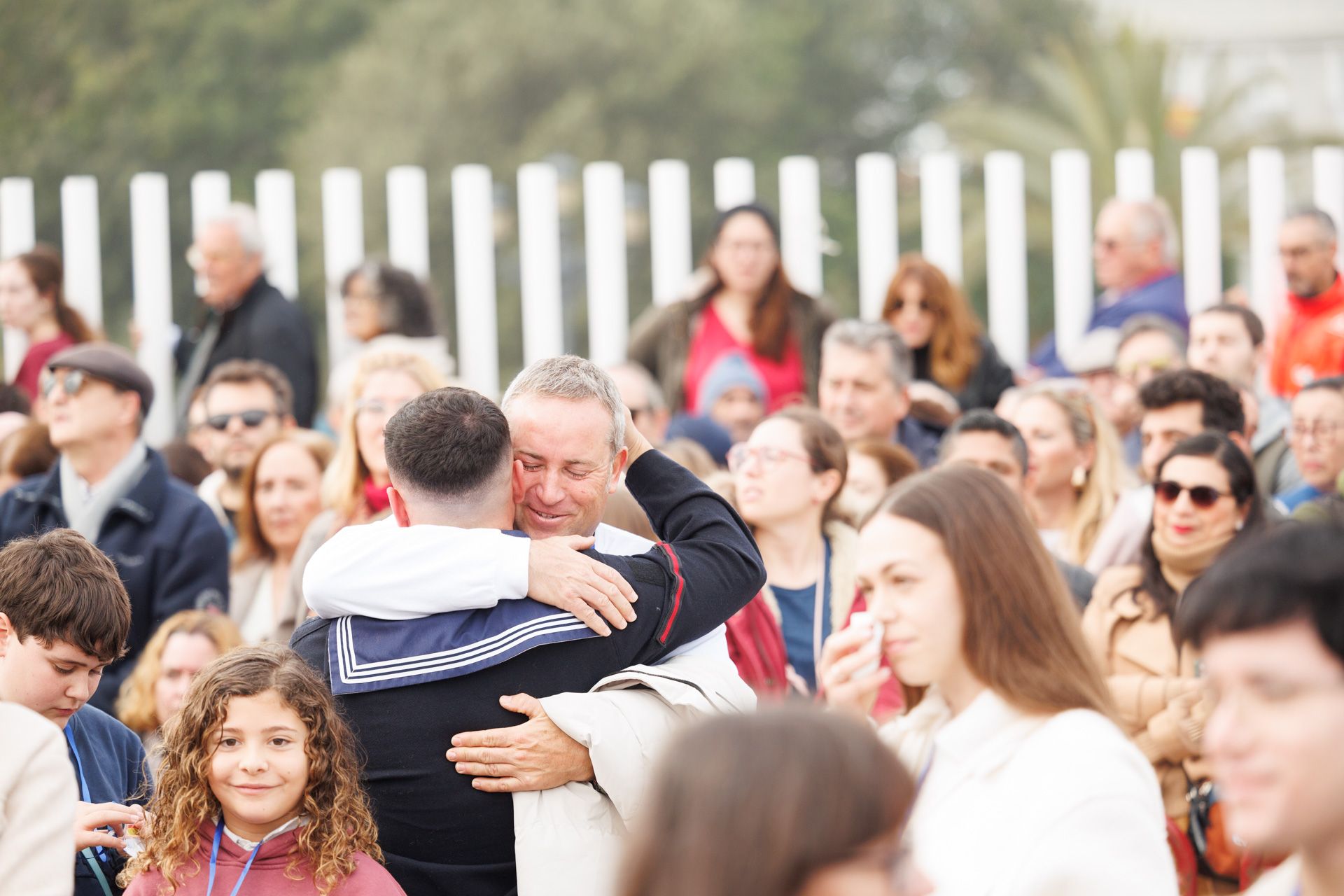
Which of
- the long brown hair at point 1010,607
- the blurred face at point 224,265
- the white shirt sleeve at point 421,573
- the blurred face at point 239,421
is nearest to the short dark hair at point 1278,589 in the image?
the long brown hair at point 1010,607

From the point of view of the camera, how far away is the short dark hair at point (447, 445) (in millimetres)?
2924

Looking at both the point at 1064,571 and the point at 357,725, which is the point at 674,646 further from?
the point at 1064,571

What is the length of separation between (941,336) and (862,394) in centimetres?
130

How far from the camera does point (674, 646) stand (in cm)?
306

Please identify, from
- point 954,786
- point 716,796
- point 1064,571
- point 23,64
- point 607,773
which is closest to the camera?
point 716,796

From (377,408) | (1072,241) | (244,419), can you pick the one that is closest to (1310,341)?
(1072,241)

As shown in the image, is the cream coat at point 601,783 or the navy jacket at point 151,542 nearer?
the cream coat at point 601,783

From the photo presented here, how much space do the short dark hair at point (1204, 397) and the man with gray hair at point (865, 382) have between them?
92cm

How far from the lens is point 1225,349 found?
22.4ft

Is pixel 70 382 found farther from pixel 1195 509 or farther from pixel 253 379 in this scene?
pixel 1195 509

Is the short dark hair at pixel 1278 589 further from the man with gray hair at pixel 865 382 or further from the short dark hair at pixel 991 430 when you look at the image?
the man with gray hair at pixel 865 382

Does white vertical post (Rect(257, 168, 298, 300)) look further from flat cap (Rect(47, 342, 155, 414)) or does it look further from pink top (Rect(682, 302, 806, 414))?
flat cap (Rect(47, 342, 155, 414))

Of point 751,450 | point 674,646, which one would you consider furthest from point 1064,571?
point 674,646

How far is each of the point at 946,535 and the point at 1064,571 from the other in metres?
2.42
